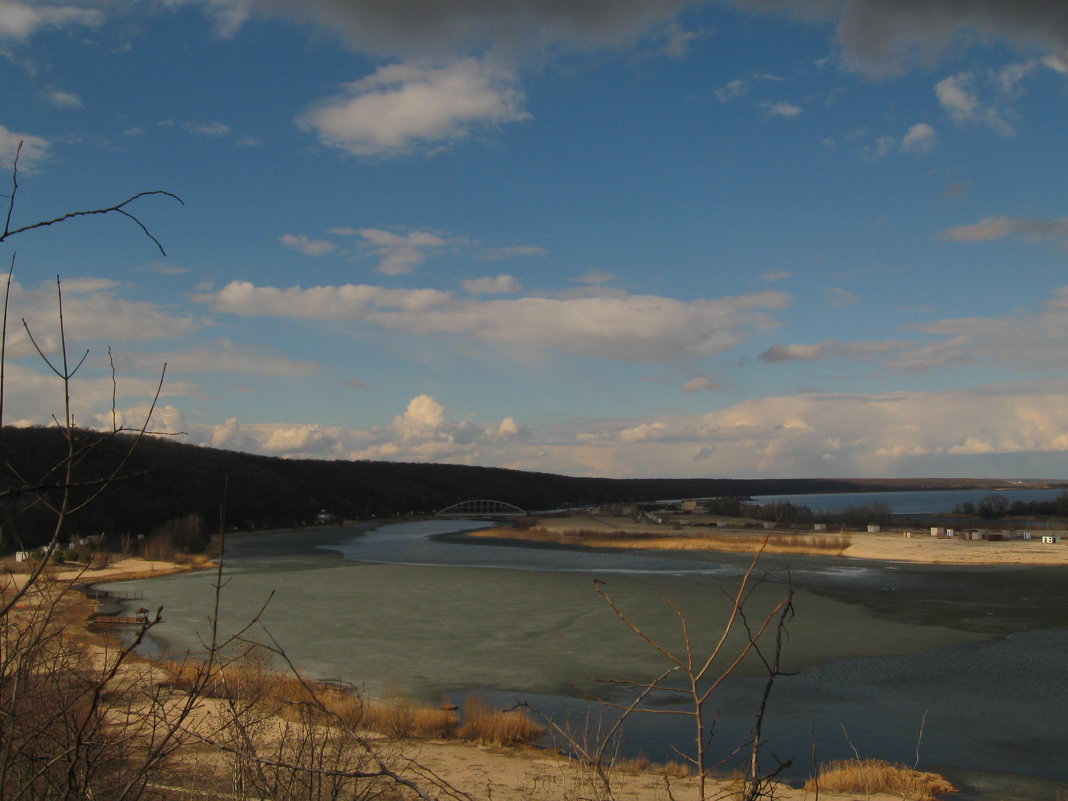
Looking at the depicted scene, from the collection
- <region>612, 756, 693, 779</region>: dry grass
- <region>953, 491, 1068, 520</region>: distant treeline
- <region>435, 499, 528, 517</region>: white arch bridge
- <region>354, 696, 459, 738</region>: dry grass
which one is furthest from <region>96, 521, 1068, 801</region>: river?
<region>435, 499, 528, 517</region>: white arch bridge

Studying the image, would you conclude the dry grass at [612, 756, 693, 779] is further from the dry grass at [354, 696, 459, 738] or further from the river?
the dry grass at [354, 696, 459, 738]

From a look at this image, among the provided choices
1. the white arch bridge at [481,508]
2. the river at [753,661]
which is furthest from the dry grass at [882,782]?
the white arch bridge at [481,508]

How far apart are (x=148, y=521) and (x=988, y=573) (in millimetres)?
71022

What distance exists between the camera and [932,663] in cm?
1852

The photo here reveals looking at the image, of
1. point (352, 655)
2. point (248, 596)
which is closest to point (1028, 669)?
point (352, 655)

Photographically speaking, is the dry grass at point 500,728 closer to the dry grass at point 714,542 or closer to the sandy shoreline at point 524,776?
the sandy shoreline at point 524,776

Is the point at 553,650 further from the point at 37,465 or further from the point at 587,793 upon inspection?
the point at 37,465

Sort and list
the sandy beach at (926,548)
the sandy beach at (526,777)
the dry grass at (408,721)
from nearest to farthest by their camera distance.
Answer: the sandy beach at (526,777) < the dry grass at (408,721) < the sandy beach at (926,548)

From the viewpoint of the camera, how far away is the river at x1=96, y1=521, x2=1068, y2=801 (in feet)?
41.7

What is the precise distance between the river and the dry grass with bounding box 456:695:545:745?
4.95ft

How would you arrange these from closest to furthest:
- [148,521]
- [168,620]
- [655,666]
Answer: [655,666]
[168,620]
[148,521]

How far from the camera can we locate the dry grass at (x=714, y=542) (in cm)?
5400

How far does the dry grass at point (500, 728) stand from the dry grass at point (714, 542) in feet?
125

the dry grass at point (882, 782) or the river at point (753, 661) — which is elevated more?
the dry grass at point (882, 782)
